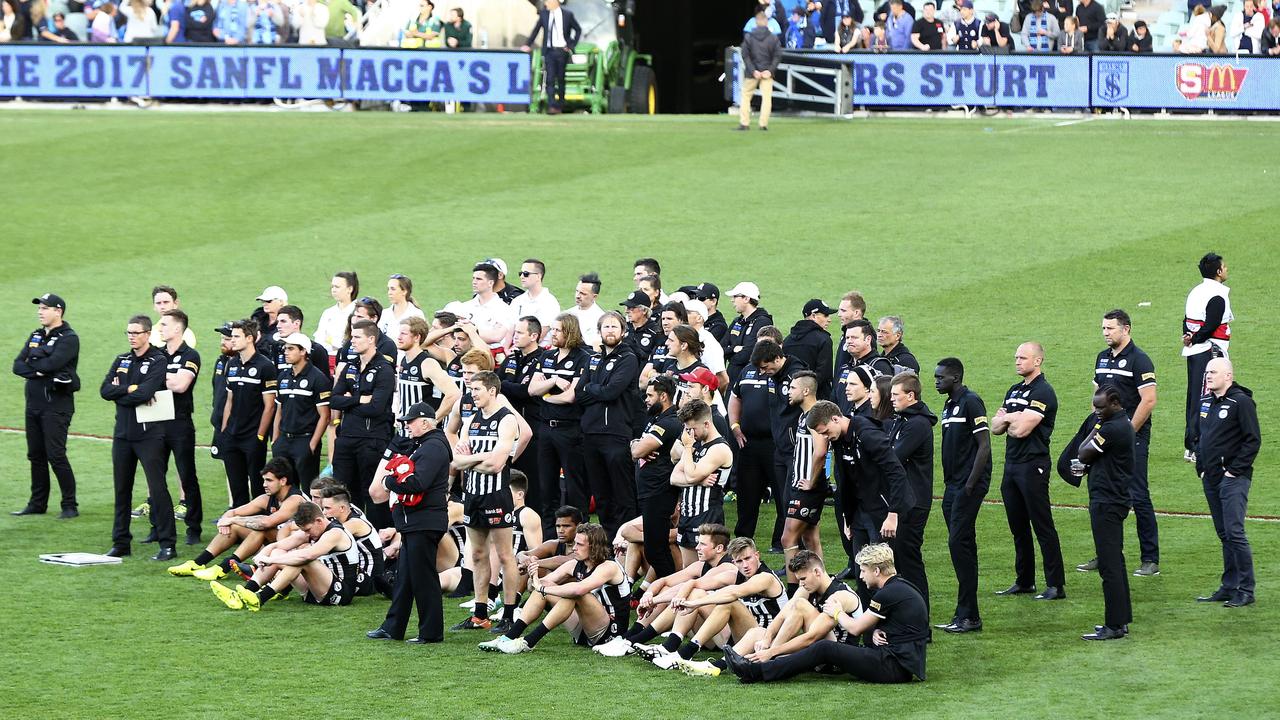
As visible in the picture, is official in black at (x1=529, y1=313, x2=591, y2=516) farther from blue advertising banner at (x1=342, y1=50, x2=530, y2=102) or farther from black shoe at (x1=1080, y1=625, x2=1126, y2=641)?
blue advertising banner at (x1=342, y1=50, x2=530, y2=102)

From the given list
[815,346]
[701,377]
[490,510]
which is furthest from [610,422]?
[815,346]

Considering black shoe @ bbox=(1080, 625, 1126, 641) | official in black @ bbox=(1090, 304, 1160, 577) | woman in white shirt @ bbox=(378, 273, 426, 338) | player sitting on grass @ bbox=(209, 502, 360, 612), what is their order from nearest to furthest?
black shoe @ bbox=(1080, 625, 1126, 641)
player sitting on grass @ bbox=(209, 502, 360, 612)
official in black @ bbox=(1090, 304, 1160, 577)
woman in white shirt @ bbox=(378, 273, 426, 338)

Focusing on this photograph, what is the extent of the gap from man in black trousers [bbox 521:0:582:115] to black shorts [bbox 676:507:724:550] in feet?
71.3

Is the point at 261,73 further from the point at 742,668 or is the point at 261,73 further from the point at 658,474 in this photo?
the point at 742,668

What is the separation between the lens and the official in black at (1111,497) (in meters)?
11.9

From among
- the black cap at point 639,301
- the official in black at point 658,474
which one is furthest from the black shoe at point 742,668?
the black cap at point 639,301

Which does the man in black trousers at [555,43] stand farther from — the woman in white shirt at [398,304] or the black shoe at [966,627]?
the black shoe at [966,627]

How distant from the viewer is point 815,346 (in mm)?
15445

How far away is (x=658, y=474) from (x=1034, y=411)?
2.84 m

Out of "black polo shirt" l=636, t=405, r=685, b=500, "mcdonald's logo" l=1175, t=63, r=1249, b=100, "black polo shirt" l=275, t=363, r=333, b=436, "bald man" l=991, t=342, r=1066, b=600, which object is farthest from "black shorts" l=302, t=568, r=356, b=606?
"mcdonald's logo" l=1175, t=63, r=1249, b=100

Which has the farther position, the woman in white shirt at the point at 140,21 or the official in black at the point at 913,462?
the woman in white shirt at the point at 140,21

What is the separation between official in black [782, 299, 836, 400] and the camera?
15.5 m

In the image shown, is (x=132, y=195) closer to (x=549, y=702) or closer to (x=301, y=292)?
(x=301, y=292)

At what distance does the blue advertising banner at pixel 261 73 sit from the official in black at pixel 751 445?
21.2m
